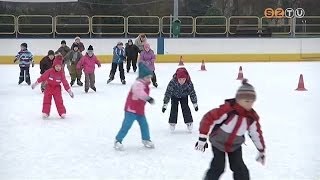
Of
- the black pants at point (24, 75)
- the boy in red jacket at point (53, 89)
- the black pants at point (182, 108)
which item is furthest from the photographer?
the black pants at point (24, 75)

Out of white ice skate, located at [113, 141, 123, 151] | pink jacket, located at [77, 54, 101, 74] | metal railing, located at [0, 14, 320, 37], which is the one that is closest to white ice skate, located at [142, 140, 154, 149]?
white ice skate, located at [113, 141, 123, 151]

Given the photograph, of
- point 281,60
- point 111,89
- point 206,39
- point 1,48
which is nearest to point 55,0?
point 1,48

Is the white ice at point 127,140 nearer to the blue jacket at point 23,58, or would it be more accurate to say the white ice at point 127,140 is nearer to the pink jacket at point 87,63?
the pink jacket at point 87,63

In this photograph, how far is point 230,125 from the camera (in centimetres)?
392

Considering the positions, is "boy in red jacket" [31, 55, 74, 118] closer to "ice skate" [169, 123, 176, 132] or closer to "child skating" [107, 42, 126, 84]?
"ice skate" [169, 123, 176, 132]

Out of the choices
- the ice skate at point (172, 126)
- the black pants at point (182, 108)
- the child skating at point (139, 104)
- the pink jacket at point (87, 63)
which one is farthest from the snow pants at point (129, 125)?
the pink jacket at point (87, 63)

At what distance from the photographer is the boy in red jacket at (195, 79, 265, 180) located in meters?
3.85

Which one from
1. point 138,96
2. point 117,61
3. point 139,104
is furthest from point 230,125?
point 117,61

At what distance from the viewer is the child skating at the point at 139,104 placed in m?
5.75

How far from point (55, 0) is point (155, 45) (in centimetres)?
454

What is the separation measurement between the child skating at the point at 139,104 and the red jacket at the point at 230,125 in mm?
1742

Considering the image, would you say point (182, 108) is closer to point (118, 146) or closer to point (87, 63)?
point (118, 146)

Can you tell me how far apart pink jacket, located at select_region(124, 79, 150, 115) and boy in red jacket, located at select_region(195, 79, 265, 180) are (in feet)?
5.73

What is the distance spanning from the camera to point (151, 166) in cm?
527
